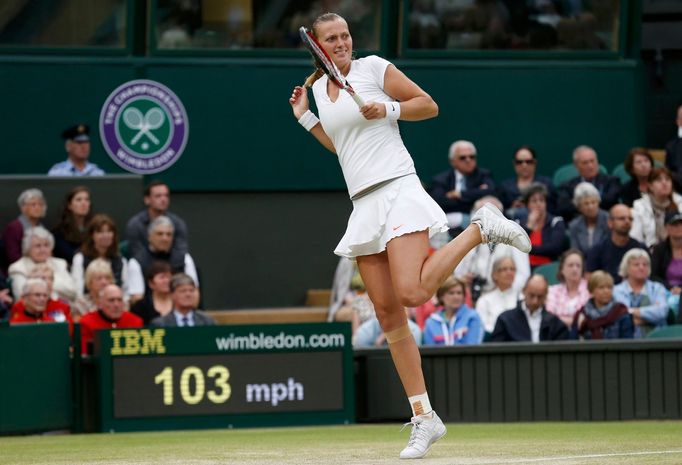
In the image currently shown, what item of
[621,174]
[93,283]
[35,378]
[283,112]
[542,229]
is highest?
[283,112]

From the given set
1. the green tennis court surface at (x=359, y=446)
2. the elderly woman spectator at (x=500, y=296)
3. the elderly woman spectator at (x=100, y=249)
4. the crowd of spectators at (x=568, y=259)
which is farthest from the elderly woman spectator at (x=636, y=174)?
the elderly woman spectator at (x=100, y=249)

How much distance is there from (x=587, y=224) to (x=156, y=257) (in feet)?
11.7

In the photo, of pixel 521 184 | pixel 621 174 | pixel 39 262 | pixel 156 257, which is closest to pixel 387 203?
pixel 39 262

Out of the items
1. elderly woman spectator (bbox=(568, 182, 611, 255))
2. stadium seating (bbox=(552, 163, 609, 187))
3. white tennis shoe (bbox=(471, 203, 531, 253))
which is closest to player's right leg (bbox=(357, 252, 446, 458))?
white tennis shoe (bbox=(471, 203, 531, 253))

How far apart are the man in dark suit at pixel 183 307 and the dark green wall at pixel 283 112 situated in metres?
3.52

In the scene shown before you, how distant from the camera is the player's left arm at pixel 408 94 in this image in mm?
7219

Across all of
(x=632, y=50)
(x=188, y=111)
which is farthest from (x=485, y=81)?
(x=188, y=111)

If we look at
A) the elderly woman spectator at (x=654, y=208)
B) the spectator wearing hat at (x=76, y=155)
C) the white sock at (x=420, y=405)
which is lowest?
the white sock at (x=420, y=405)

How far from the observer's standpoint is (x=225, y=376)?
35.1 feet

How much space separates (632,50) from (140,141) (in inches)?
201

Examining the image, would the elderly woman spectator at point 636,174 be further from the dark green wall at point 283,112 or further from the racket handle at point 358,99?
the racket handle at point 358,99

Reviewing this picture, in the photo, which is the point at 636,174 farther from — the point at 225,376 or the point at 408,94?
the point at 408,94

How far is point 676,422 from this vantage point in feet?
33.3

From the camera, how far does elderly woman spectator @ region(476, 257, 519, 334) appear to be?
1175cm
